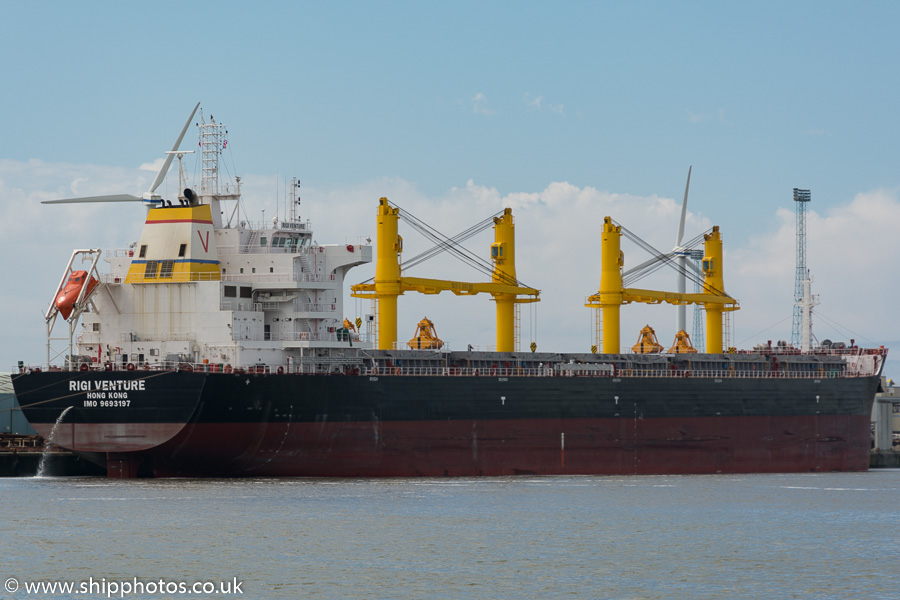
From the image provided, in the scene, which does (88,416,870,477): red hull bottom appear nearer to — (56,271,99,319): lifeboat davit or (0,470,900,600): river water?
(0,470,900,600): river water

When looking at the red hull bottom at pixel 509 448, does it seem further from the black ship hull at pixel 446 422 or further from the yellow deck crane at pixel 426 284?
the yellow deck crane at pixel 426 284

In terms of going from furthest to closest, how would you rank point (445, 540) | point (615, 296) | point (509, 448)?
1. point (615, 296)
2. point (509, 448)
3. point (445, 540)

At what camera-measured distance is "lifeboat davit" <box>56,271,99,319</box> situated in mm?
41250

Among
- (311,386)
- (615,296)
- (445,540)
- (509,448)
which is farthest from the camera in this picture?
(615,296)

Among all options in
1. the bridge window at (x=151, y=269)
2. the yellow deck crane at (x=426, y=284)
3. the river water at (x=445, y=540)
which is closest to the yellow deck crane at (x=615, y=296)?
the yellow deck crane at (x=426, y=284)

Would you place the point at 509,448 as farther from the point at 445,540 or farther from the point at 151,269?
the point at 445,540

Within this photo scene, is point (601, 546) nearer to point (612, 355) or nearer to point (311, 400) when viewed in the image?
point (311, 400)

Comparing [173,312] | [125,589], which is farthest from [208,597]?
[173,312]

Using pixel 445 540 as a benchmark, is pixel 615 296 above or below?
→ above

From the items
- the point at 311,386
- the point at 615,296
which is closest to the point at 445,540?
the point at 311,386

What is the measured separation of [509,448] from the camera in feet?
148

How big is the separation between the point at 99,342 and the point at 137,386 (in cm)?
441

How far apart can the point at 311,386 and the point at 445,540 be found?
42.7ft

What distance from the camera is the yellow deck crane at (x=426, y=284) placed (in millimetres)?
48781
